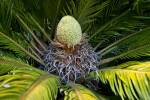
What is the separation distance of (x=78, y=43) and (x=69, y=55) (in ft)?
0.39

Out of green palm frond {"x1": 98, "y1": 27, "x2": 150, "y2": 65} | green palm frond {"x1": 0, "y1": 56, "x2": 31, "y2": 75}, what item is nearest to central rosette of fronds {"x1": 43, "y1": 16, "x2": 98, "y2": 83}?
green palm frond {"x1": 98, "y1": 27, "x2": 150, "y2": 65}

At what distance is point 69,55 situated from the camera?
108 cm

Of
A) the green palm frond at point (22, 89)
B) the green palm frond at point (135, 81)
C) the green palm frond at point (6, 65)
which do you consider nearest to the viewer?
the green palm frond at point (22, 89)

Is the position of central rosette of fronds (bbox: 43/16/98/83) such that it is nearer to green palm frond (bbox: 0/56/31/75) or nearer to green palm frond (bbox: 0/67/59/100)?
green palm frond (bbox: 0/56/31/75)

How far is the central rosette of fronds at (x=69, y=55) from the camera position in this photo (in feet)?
3.24

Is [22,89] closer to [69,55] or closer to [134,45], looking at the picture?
[69,55]

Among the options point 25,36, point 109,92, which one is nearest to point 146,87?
point 109,92

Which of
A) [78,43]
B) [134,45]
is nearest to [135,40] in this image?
[134,45]

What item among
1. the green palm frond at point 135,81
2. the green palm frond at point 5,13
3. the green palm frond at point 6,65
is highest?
the green palm frond at point 5,13

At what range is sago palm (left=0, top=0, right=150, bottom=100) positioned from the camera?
2.76ft

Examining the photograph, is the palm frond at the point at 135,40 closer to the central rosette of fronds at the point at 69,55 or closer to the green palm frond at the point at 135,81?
the central rosette of fronds at the point at 69,55

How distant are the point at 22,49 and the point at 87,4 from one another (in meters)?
0.66

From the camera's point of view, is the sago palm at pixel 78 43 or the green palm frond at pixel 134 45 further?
the green palm frond at pixel 134 45

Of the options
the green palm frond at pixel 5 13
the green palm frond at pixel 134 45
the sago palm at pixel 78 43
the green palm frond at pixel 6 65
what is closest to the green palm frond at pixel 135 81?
the sago palm at pixel 78 43
